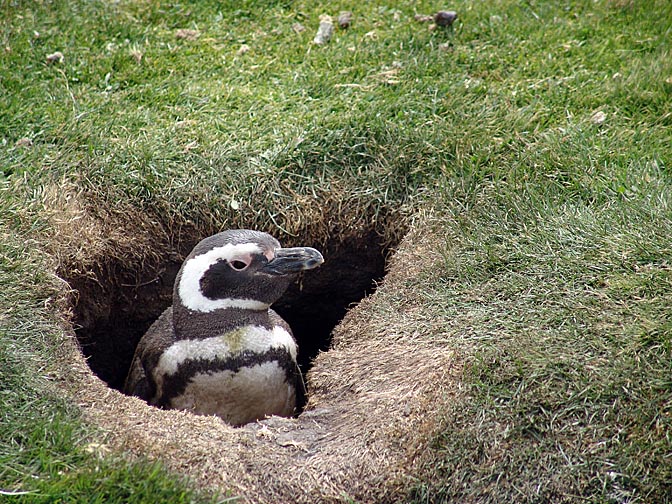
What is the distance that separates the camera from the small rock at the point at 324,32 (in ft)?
20.4

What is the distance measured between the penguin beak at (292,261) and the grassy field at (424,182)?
51 centimetres

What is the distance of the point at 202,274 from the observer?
4523 mm

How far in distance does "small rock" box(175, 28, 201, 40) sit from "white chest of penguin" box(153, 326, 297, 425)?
2.65 m

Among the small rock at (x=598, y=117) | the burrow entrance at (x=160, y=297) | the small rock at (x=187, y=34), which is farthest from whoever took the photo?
the small rock at (x=187, y=34)

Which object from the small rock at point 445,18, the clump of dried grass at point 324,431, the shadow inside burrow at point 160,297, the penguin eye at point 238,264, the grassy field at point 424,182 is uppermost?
the small rock at point 445,18

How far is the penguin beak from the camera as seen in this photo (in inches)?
176

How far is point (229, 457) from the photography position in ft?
11.6

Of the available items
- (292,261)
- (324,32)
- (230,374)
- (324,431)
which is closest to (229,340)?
(230,374)

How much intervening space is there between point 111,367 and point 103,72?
1.98 meters

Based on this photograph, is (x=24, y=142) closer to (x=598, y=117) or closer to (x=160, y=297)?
(x=160, y=297)

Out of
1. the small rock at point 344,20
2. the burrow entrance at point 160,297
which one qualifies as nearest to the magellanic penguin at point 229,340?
the burrow entrance at point 160,297

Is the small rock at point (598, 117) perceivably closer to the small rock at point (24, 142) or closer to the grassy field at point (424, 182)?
the grassy field at point (424, 182)

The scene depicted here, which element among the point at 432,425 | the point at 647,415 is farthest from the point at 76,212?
the point at 647,415

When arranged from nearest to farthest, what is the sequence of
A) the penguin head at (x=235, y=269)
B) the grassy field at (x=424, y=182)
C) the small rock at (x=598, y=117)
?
1. the grassy field at (x=424, y=182)
2. the penguin head at (x=235, y=269)
3. the small rock at (x=598, y=117)
